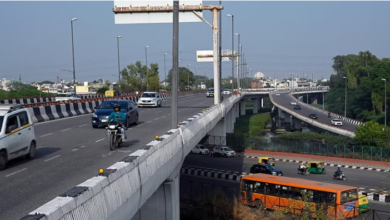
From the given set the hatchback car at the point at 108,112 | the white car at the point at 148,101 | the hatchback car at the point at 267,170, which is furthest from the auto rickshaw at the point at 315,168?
the hatchback car at the point at 108,112

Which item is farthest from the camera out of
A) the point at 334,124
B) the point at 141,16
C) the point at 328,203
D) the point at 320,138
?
the point at 334,124

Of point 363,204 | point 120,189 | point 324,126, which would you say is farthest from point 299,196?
point 324,126

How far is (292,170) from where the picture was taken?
41.9 metres

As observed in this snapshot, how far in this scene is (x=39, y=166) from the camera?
13820 mm

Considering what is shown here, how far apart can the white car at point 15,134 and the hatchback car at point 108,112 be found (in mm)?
9127

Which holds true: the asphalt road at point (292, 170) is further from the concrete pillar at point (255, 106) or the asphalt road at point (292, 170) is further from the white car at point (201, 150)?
the concrete pillar at point (255, 106)

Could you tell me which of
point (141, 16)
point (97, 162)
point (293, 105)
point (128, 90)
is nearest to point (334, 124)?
point (293, 105)

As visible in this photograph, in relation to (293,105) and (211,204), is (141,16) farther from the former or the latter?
(293,105)

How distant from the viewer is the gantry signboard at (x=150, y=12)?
94.4 feet

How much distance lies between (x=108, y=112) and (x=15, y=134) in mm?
10316

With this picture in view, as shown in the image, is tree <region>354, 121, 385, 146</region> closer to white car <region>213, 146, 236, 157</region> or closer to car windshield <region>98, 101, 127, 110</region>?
white car <region>213, 146, 236, 157</region>

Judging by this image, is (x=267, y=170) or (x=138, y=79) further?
(x=138, y=79)

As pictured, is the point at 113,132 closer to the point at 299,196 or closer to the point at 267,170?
the point at 299,196

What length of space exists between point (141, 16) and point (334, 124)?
2044 inches
